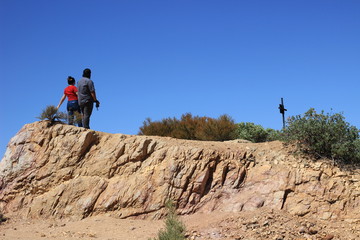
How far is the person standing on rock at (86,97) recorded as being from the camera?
52.6 feet

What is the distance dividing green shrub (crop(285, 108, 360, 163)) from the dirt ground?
8.30 feet

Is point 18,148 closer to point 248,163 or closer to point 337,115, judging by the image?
point 248,163

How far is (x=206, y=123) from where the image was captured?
1975 cm

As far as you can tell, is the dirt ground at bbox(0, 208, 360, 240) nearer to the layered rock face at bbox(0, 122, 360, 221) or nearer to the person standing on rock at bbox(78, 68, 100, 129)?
the layered rock face at bbox(0, 122, 360, 221)

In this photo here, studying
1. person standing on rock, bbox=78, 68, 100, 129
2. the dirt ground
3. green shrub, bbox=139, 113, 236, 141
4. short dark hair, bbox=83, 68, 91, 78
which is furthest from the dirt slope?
green shrub, bbox=139, 113, 236, 141

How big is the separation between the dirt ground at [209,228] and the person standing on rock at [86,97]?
12.5 ft

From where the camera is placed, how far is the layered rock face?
14195mm

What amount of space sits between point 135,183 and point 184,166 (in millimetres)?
1662

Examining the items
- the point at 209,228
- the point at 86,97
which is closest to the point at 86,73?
the point at 86,97

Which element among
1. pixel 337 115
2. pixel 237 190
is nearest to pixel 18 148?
pixel 237 190

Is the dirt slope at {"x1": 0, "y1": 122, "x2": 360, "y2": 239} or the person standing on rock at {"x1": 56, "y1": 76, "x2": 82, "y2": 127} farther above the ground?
the person standing on rock at {"x1": 56, "y1": 76, "x2": 82, "y2": 127}

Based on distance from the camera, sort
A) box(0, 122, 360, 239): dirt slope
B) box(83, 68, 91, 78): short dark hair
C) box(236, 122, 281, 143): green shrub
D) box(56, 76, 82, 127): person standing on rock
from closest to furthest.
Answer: box(0, 122, 360, 239): dirt slope < box(83, 68, 91, 78): short dark hair < box(56, 76, 82, 127): person standing on rock < box(236, 122, 281, 143): green shrub

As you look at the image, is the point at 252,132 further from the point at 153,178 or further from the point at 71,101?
the point at 71,101

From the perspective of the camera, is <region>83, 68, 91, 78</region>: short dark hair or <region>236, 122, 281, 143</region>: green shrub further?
<region>236, 122, 281, 143</region>: green shrub
